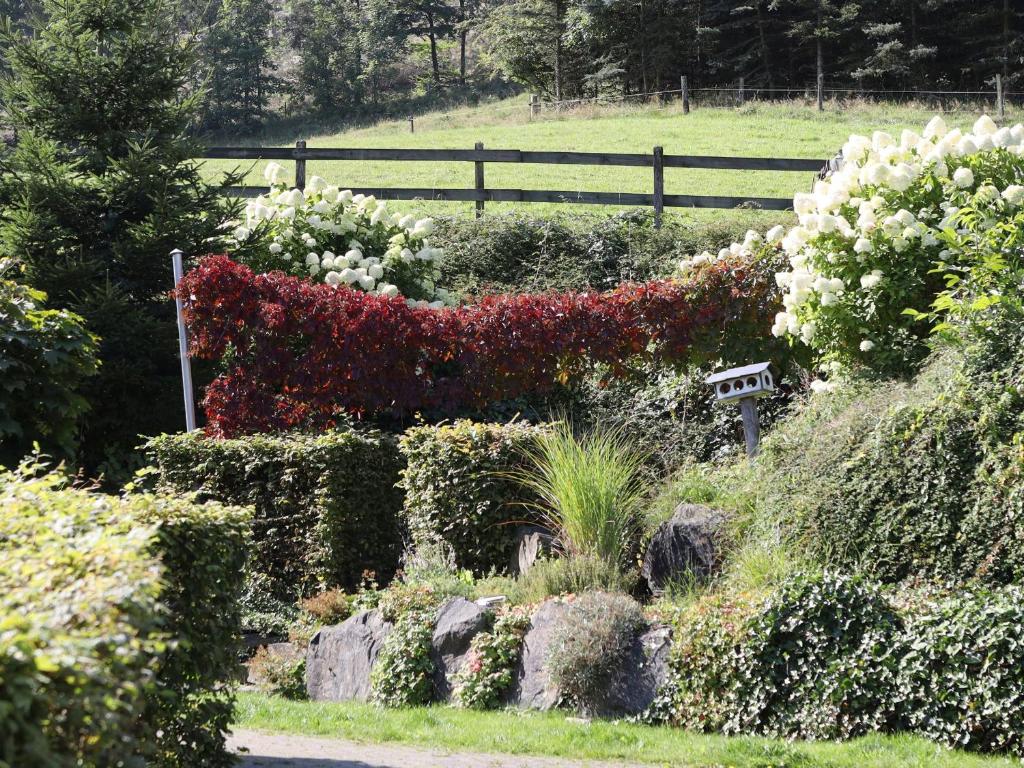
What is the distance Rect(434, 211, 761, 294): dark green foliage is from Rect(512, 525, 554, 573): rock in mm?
5789

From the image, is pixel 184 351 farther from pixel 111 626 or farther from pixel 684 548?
pixel 111 626

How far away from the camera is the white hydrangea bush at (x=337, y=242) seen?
12.2m

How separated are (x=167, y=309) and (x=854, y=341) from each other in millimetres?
7319

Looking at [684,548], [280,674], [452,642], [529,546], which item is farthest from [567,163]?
[452,642]

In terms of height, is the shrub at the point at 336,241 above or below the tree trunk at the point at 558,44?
below

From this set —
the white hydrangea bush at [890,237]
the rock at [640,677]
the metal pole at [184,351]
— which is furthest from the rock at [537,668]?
the metal pole at [184,351]

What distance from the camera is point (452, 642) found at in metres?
7.05

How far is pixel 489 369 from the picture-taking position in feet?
33.4

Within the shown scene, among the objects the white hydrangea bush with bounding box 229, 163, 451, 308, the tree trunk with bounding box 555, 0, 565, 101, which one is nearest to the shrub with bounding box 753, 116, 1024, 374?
the white hydrangea bush with bounding box 229, 163, 451, 308

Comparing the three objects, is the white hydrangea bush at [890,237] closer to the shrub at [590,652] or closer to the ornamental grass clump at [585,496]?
the ornamental grass clump at [585,496]

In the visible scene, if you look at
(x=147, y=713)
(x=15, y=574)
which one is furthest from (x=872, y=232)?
(x=15, y=574)

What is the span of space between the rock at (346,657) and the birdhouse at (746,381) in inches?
119

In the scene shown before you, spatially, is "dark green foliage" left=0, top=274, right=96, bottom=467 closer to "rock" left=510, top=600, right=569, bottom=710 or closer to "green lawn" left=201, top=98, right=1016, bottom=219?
"rock" left=510, top=600, right=569, bottom=710

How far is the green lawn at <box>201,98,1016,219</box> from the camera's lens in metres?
24.7
